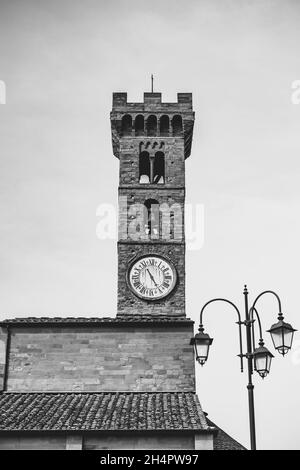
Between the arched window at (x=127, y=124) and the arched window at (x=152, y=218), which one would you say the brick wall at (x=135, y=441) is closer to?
the arched window at (x=152, y=218)

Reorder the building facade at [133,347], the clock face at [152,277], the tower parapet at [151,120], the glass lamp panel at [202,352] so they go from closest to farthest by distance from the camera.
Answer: the glass lamp panel at [202,352] < the building facade at [133,347] < the clock face at [152,277] < the tower parapet at [151,120]

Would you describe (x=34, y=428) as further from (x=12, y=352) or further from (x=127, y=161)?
(x=127, y=161)

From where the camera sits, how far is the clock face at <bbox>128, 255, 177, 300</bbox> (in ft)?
97.0

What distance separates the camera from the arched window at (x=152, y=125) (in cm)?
3375

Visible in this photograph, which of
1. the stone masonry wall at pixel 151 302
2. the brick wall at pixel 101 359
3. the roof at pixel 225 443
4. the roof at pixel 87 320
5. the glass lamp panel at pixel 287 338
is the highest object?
the stone masonry wall at pixel 151 302

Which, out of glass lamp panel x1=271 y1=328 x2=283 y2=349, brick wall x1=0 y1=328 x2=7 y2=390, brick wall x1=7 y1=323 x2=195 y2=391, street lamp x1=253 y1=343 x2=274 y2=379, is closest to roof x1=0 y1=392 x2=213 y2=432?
brick wall x1=7 y1=323 x2=195 y2=391

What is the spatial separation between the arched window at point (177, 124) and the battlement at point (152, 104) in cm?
46

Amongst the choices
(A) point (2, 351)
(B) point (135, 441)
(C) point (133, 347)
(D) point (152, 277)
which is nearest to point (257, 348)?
(B) point (135, 441)

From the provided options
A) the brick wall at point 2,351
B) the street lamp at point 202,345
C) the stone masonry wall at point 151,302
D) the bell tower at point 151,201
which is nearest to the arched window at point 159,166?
the bell tower at point 151,201

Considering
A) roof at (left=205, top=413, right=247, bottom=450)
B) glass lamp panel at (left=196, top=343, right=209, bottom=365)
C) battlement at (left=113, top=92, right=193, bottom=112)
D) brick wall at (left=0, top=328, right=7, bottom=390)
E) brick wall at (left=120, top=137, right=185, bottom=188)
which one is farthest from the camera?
battlement at (left=113, top=92, right=193, bottom=112)

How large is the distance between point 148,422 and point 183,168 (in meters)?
14.8

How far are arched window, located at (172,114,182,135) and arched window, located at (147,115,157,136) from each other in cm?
102

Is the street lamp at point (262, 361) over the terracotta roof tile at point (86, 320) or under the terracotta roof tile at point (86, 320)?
under

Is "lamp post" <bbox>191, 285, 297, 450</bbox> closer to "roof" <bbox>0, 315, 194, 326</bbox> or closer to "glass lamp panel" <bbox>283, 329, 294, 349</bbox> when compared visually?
"glass lamp panel" <bbox>283, 329, 294, 349</bbox>
